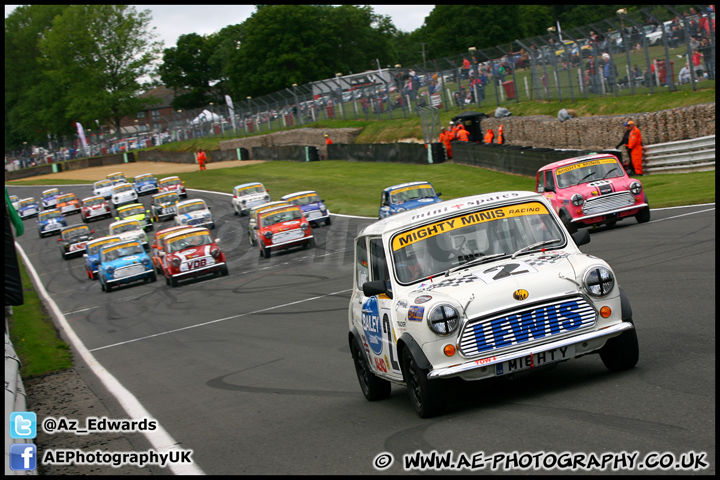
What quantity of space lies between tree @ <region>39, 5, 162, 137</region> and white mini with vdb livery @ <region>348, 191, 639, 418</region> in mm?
108356

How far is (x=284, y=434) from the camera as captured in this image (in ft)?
23.4

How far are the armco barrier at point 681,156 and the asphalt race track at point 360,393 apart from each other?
22.1 ft

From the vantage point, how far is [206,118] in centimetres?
8562

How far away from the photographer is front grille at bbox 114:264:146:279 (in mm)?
26641

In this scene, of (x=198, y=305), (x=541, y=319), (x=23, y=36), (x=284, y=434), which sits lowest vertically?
(x=198, y=305)

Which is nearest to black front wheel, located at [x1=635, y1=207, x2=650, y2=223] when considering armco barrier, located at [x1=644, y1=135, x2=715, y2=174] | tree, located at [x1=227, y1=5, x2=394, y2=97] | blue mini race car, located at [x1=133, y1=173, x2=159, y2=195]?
armco barrier, located at [x1=644, y1=135, x2=715, y2=174]

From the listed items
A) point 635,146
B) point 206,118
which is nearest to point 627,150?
point 635,146

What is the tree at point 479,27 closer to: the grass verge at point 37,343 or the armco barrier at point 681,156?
the armco barrier at point 681,156

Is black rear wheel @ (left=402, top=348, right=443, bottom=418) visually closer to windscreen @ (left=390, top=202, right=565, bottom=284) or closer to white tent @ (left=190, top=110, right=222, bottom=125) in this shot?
windscreen @ (left=390, top=202, right=565, bottom=284)

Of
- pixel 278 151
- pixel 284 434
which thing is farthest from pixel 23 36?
pixel 284 434

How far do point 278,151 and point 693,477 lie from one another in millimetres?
62575

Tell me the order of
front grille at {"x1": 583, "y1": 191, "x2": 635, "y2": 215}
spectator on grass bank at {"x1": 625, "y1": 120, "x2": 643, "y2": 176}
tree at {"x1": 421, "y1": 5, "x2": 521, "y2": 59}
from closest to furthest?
front grille at {"x1": 583, "y1": 191, "x2": 635, "y2": 215}
spectator on grass bank at {"x1": 625, "y1": 120, "x2": 643, "y2": 176}
tree at {"x1": 421, "y1": 5, "x2": 521, "y2": 59}

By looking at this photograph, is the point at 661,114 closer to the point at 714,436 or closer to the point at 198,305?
the point at 198,305

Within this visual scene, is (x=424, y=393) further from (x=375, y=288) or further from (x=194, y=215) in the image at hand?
(x=194, y=215)
